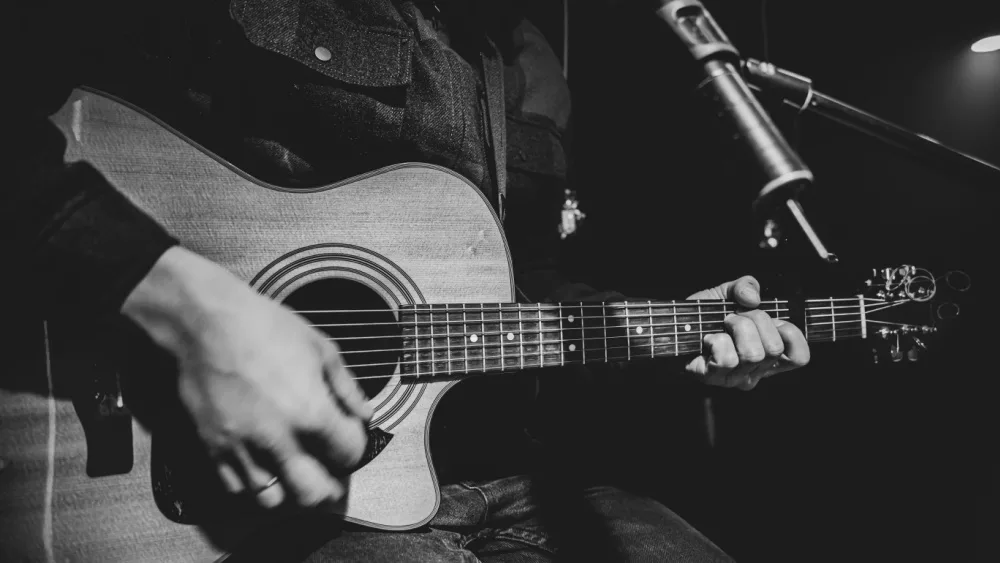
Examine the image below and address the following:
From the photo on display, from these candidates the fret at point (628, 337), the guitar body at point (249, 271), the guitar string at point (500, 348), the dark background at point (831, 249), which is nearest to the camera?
the guitar body at point (249, 271)

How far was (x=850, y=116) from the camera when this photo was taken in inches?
46.9

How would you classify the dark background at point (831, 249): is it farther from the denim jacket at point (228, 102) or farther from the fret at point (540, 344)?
the fret at point (540, 344)

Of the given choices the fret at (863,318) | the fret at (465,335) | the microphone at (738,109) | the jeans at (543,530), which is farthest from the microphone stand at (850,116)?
the jeans at (543,530)

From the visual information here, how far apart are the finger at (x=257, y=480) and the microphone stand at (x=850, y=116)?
1263 millimetres

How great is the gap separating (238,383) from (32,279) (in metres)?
0.34

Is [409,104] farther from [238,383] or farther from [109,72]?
[238,383]

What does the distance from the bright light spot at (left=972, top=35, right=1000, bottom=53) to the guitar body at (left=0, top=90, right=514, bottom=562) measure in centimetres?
214

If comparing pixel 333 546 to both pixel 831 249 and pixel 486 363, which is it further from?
pixel 831 249

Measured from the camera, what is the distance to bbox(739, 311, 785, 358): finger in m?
1.18

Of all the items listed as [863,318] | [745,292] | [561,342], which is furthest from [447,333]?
[863,318]

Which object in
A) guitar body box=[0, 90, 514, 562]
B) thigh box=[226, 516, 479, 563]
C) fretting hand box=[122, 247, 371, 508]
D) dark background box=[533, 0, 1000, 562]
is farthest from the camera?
dark background box=[533, 0, 1000, 562]

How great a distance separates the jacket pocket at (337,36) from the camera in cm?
94

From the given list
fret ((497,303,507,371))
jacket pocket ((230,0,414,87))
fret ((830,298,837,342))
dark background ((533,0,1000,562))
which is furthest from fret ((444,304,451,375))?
dark background ((533,0,1000,562))

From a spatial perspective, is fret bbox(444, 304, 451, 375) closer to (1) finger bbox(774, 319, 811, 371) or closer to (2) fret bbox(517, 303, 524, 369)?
(2) fret bbox(517, 303, 524, 369)
